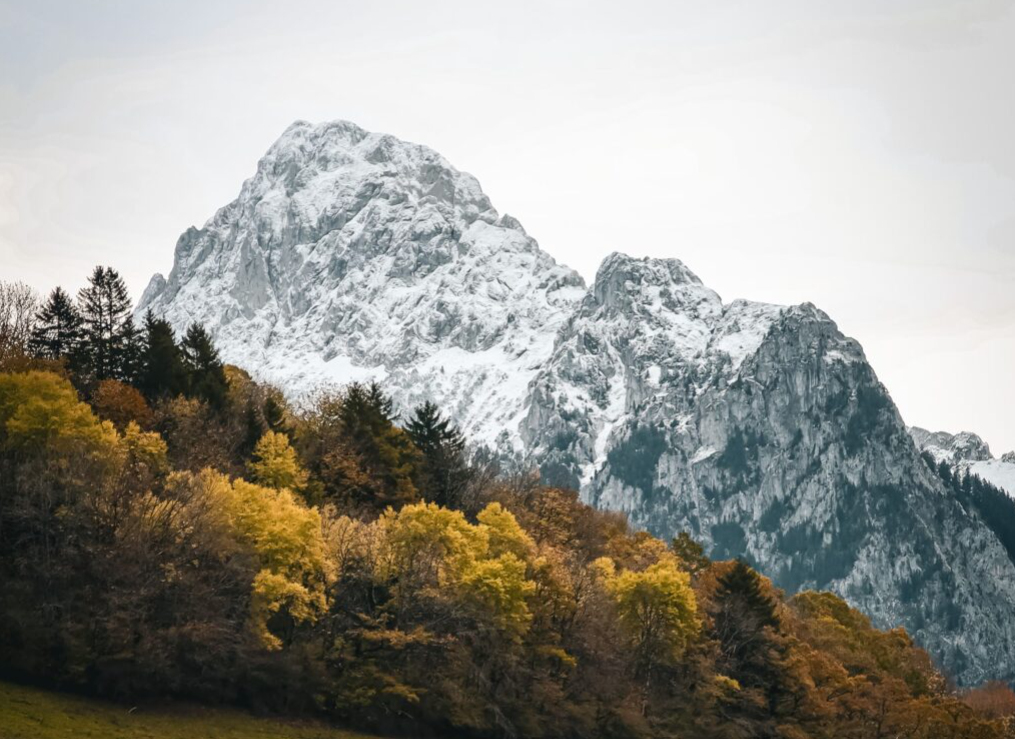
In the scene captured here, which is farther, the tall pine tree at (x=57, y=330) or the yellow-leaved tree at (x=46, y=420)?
the tall pine tree at (x=57, y=330)

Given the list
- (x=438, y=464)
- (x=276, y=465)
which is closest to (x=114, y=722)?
(x=276, y=465)

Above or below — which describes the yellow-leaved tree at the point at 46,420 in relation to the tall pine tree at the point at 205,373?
below

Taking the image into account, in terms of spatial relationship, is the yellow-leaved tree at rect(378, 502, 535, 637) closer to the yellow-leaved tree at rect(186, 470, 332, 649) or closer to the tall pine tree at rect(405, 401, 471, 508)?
the yellow-leaved tree at rect(186, 470, 332, 649)

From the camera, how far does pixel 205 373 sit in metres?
121

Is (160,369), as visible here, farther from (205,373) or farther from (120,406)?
Result: (120,406)

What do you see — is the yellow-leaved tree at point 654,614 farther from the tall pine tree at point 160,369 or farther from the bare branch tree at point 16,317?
the bare branch tree at point 16,317

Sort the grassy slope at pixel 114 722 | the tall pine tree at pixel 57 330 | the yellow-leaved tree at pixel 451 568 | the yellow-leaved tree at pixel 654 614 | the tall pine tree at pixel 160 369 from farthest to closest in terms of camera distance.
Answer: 1. the tall pine tree at pixel 57 330
2. the tall pine tree at pixel 160 369
3. the yellow-leaved tree at pixel 654 614
4. the yellow-leaved tree at pixel 451 568
5. the grassy slope at pixel 114 722

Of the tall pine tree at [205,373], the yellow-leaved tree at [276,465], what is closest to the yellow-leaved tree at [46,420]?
the yellow-leaved tree at [276,465]

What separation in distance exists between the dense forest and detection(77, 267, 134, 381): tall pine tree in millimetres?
307

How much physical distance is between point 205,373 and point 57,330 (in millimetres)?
15959

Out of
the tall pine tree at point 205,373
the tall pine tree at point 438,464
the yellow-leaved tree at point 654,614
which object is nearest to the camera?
the yellow-leaved tree at point 654,614

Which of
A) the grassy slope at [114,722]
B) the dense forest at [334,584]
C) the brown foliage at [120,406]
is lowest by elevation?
the grassy slope at [114,722]

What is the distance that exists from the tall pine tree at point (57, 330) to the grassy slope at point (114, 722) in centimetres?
5147

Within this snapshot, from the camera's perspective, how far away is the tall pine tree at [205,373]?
386 ft
